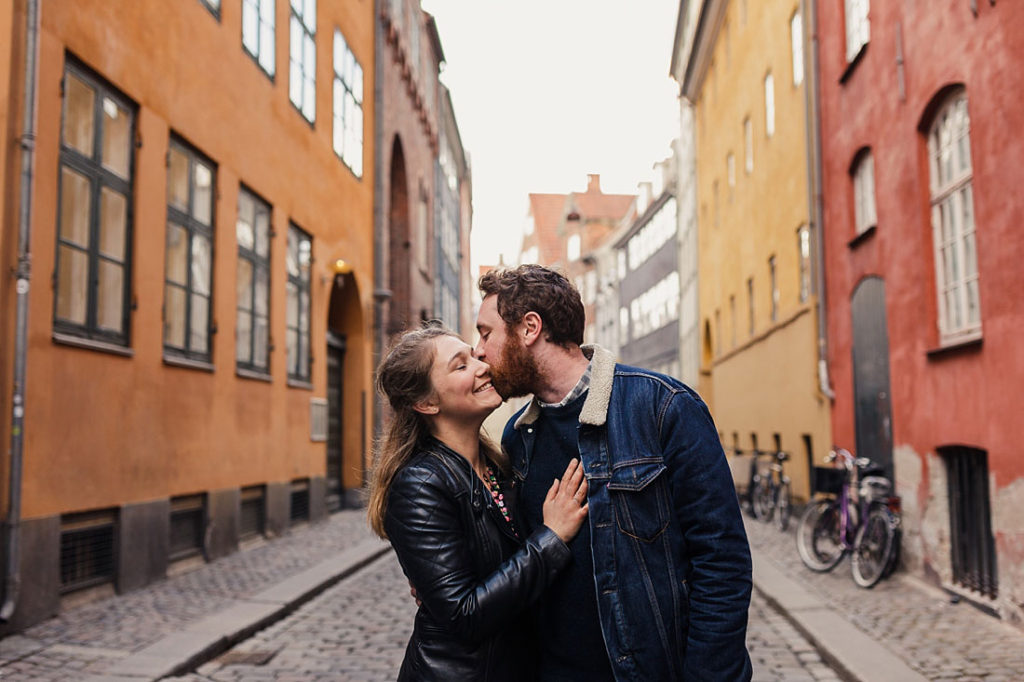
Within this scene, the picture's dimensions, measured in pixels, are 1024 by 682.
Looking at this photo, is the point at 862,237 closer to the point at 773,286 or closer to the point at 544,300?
the point at 773,286

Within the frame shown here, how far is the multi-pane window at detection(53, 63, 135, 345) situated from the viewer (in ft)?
28.0

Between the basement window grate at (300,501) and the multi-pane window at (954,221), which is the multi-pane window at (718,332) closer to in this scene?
the basement window grate at (300,501)

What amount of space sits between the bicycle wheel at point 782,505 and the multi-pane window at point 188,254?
8.38 m

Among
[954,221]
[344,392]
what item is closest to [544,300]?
[954,221]

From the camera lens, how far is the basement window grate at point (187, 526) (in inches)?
430

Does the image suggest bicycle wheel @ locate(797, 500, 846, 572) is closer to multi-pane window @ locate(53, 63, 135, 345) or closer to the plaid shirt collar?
multi-pane window @ locate(53, 63, 135, 345)

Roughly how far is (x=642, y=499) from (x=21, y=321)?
6.23 meters

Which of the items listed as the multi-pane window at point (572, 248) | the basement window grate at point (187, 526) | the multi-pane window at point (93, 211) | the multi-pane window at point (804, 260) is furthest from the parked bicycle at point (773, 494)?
the multi-pane window at point (572, 248)

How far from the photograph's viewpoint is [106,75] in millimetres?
9281

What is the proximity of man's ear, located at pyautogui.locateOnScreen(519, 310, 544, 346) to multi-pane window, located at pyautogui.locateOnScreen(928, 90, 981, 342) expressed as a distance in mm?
6815

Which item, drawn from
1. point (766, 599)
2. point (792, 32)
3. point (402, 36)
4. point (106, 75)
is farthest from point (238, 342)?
point (402, 36)

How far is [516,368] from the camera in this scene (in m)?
2.97

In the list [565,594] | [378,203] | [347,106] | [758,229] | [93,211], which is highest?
[347,106]

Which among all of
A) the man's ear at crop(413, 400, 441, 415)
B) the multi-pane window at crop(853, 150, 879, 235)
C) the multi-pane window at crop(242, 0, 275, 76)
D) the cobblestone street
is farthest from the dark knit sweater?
the multi-pane window at crop(242, 0, 275, 76)
